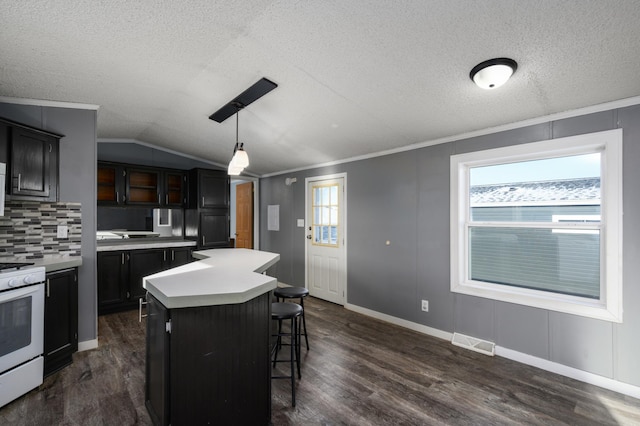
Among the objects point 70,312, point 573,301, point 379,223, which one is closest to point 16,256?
point 70,312

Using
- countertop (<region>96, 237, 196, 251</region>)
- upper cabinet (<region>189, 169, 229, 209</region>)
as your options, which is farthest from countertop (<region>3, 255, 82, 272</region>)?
upper cabinet (<region>189, 169, 229, 209</region>)

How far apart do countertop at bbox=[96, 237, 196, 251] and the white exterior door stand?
196cm

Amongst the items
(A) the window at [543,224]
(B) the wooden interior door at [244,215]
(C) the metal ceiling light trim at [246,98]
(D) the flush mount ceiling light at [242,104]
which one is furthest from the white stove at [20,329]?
(B) the wooden interior door at [244,215]

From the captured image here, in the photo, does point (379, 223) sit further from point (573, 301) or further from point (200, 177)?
point (200, 177)

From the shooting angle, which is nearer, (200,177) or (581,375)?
(581,375)

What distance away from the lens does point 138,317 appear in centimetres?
396

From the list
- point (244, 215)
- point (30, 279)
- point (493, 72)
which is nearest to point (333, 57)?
point (493, 72)

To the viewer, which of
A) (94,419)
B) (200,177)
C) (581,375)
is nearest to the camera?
(94,419)

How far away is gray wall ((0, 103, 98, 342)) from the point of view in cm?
291

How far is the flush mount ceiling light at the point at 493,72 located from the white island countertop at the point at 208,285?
1.91 m

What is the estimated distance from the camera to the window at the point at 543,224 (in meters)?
2.36

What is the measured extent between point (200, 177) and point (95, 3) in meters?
3.55

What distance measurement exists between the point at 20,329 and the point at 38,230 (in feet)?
3.74

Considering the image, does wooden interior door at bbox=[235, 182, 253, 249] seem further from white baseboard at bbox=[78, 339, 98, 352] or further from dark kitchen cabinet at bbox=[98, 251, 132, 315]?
white baseboard at bbox=[78, 339, 98, 352]
